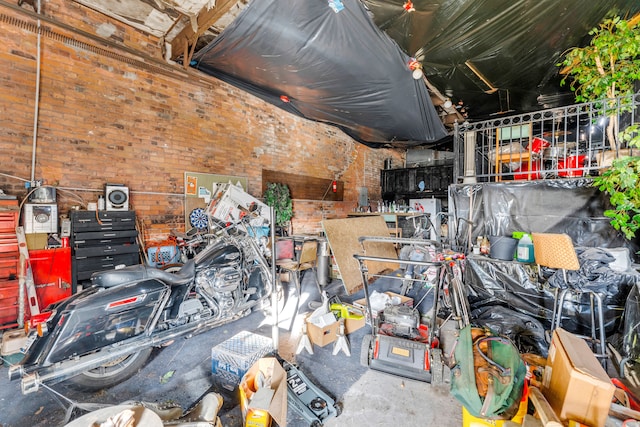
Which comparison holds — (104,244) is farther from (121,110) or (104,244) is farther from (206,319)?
(206,319)

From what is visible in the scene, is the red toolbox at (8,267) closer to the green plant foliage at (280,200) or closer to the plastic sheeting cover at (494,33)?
the green plant foliage at (280,200)

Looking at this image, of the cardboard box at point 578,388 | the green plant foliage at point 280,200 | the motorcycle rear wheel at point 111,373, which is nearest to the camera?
the cardboard box at point 578,388

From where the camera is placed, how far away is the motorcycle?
1666 mm

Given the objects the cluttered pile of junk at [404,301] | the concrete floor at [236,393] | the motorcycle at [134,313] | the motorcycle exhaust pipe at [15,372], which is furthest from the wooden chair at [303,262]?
the motorcycle exhaust pipe at [15,372]

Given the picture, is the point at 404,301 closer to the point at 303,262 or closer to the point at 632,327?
the point at 303,262

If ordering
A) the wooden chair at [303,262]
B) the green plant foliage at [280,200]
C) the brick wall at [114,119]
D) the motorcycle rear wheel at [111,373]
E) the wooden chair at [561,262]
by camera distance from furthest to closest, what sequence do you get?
the green plant foliage at [280,200] → the wooden chair at [303,262] → the brick wall at [114,119] → the wooden chair at [561,262] → the motorcycle rear wheel at [111,373]

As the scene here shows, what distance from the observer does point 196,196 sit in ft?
15.0

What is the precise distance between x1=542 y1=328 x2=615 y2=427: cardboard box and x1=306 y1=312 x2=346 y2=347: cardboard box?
162 cm

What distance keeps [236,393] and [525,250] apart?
3.15m

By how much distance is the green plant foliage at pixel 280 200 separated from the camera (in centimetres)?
552

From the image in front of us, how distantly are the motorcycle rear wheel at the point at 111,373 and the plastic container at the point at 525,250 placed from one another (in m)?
3.78

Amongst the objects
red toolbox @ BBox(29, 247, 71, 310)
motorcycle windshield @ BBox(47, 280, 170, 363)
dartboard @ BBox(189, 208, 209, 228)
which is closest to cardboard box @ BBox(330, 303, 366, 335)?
motorcycle windshield @ BBox(47, 280, 170, 363)

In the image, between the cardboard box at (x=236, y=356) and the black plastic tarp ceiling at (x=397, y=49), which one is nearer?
the cardboard box at (x=236, y=356)

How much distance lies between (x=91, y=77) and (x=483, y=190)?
556 centimetres
